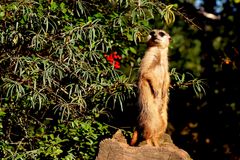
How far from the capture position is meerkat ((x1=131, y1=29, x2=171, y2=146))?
211 inches

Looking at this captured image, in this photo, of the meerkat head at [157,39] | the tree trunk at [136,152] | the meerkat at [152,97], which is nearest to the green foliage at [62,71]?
the meerkat head at [157,39]

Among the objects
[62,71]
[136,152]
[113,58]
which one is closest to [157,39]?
[113,58]

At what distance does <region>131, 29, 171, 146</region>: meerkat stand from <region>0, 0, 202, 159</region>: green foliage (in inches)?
13.3

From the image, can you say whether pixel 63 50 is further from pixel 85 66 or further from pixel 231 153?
pixel 231 153

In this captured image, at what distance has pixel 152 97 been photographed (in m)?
5.40

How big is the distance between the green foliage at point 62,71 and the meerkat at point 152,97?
1.11 feet

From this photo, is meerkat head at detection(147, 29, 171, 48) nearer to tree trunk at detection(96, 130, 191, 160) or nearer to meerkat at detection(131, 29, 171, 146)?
meerkat at detection(131, 29, 171, 146)

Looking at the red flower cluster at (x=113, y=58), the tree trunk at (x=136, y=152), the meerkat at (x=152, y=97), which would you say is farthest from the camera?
the red flower cluster at (x=113, y=58)

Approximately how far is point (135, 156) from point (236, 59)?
141 inches

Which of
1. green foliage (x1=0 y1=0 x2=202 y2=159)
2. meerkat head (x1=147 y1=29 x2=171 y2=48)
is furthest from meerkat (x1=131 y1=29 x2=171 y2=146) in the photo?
green foliage (x1=0 y1=0 x2=202 y2=159)

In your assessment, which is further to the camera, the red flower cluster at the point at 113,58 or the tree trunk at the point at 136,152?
the red flower cluster at the point at 113,58

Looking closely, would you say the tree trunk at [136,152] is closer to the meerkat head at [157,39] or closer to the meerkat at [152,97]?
the meerkat at [152,97]

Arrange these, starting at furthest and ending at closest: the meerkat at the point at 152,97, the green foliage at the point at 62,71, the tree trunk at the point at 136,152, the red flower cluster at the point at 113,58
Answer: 1. the red flower cluster at the point at 113,58
2. the green foliage at the point at 62,71
3. the meerkat at the point at 152,97
4. the tree trunk at the point at 136,152

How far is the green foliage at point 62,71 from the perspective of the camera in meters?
5.58
